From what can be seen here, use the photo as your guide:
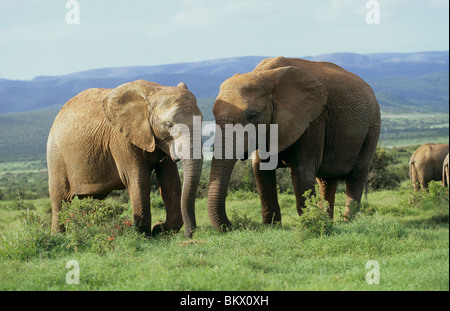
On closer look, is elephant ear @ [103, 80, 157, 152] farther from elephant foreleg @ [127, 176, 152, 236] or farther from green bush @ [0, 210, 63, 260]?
green bush @ [0, 210, 63, 260]

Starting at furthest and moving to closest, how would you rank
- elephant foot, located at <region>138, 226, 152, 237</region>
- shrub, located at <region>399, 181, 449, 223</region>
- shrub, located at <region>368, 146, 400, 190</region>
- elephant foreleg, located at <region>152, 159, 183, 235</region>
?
shrub, located at <region>368, 146, 400, 190</region> < elephant foreleg, located at <region>152, 159, 183, 235</region> < elephant foot, located at <region>138, 226, 152, 237</region> < shrub, located at <region>399, 181, 449, 223</region>

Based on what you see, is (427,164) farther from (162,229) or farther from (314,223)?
(162,229)

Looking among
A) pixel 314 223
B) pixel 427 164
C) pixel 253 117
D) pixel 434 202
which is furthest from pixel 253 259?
pixel 427 164

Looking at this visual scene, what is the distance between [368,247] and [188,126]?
2.95 m

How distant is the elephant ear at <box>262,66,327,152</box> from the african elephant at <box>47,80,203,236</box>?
1.40m

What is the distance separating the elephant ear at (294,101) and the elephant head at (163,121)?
4.60ft

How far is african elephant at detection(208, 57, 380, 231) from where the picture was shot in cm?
891

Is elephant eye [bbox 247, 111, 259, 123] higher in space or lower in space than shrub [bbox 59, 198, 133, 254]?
higher

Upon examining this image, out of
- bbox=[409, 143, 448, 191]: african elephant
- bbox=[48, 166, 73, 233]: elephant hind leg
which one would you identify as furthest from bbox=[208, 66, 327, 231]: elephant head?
bbox=[409, 143, 448, 191]: african elephant

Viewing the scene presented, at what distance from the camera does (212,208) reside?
349 inches

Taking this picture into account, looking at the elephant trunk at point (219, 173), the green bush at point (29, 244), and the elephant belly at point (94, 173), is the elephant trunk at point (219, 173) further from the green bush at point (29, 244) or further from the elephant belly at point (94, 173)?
the green bush at point (29, 244)

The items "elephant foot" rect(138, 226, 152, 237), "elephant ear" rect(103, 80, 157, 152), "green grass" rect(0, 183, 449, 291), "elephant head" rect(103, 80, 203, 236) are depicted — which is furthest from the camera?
"elephant foot" rect(138, 226, 152, 237)

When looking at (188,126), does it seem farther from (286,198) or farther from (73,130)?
(286,198)

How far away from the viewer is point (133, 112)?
9.43m
